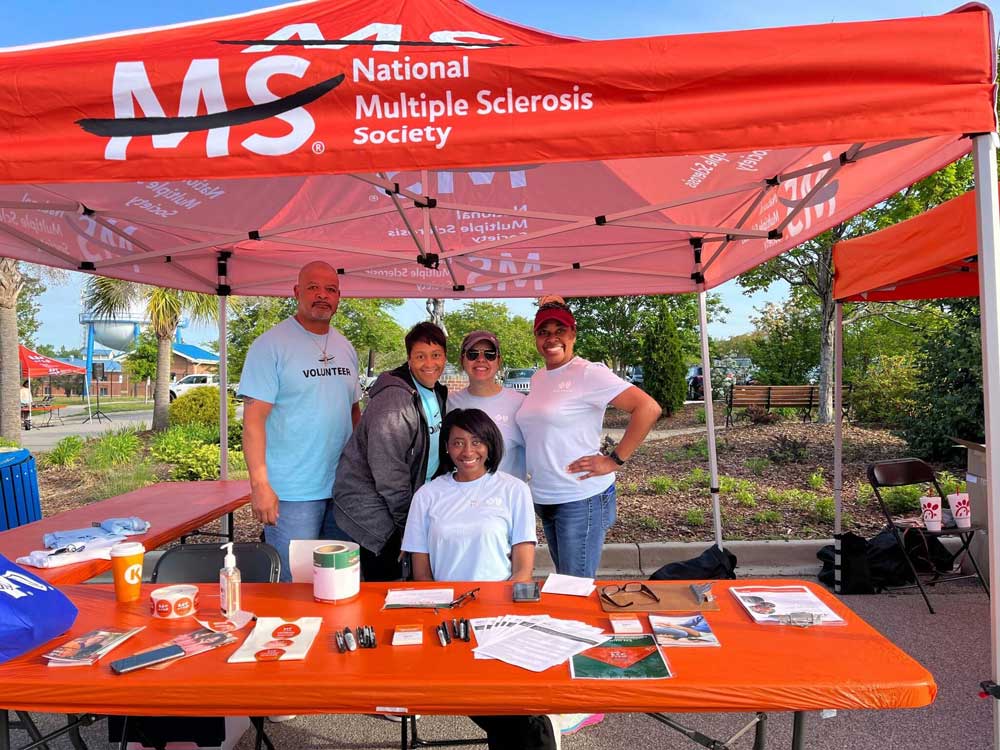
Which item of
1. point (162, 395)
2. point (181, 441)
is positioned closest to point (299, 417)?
point (181, 441)

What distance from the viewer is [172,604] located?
6.72 feet

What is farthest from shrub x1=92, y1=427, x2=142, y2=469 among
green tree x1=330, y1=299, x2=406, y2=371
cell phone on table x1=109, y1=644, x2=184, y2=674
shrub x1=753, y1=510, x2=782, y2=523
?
cell phone on table x1=109, y1=644, x2=184, y2=674

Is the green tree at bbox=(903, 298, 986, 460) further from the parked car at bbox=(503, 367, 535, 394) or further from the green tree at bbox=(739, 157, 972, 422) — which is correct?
the parked car at bbox=(503, 367, 535, 394)

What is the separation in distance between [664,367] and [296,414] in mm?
12991

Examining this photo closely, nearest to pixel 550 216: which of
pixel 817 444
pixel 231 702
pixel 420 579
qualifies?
pixel 420 579

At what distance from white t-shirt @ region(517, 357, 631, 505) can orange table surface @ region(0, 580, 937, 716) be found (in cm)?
134

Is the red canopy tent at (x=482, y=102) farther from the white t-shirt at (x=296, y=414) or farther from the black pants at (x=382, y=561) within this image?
the black pants at (x=382, y=561)

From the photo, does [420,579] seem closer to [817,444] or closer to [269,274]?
[269,274]

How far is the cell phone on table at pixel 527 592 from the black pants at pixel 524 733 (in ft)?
1.16

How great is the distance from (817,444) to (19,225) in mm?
9947

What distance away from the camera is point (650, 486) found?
7.81 metres

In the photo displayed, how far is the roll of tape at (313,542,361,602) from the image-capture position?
214 centimetres

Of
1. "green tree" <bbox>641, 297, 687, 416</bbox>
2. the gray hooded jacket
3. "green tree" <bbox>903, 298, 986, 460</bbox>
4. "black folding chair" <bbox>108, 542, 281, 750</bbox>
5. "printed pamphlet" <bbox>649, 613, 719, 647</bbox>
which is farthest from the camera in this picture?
"green tree" <bbox>641, 297, 687, 416</bbox>

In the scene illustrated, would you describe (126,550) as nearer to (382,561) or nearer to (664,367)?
(382,561)
